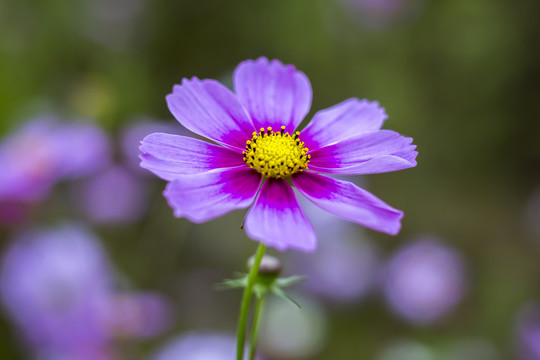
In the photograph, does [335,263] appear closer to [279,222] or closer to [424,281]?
[424,281]

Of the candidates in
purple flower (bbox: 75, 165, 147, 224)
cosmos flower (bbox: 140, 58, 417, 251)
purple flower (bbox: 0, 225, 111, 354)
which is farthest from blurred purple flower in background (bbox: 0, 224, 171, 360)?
cosmos flower (bbox: 140, 58, 417, 251)

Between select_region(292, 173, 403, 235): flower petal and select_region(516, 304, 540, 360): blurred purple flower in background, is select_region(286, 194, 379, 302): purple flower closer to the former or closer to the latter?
select_region(516, 304, 540, 360): blurred purple flower in background

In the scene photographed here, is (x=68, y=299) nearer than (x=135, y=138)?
Yes

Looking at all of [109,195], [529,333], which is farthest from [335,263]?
[109,195]

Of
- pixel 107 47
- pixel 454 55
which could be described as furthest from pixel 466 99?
pixel 107 47

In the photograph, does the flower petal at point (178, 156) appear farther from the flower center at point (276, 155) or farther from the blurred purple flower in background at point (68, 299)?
the blurred purple flower in background at point (68, 299)

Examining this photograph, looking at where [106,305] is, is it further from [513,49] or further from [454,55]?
[513,49]
